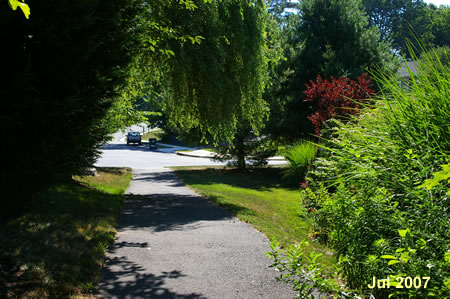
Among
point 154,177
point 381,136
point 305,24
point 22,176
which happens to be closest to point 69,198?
point 22,176

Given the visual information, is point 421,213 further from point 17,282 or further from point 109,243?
point 109,243

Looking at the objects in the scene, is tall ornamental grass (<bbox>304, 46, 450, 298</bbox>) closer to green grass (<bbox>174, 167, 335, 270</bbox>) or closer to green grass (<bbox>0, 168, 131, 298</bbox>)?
green grass (<bbox>174, 167, 335, 270</bbox>)

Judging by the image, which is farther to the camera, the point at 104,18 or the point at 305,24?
the point at 305,24

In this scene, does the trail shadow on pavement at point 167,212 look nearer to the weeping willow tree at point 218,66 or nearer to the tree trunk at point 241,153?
the weeping willow tree at point 218,66

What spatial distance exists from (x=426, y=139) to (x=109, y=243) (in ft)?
16.0

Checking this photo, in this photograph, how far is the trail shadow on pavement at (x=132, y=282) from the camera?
4414mm

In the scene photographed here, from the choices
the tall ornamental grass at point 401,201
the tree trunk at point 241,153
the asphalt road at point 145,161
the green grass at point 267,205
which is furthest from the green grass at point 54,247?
the asphalt road at point 145,161

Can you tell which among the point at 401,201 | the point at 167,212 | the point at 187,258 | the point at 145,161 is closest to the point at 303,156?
the point at 167,212

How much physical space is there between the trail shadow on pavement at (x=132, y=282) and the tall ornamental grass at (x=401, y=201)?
1.83m

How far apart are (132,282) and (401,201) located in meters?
3.09

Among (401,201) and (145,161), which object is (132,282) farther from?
(145,161)

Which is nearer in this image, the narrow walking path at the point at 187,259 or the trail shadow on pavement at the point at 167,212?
the narrow walking path at the point at 187,259

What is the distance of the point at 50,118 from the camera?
430 cm

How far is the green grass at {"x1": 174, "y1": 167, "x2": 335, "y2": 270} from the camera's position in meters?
7.64
